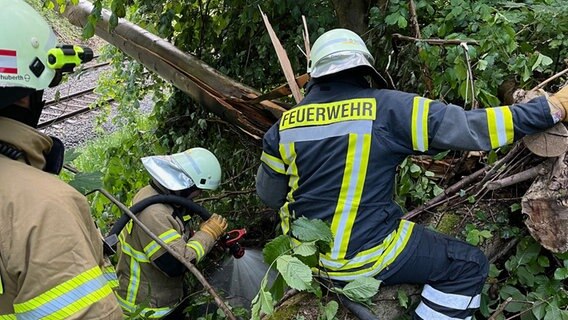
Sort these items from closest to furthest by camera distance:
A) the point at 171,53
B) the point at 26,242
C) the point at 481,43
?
the point at 26,242, the point at 481,43, the point at 171,53

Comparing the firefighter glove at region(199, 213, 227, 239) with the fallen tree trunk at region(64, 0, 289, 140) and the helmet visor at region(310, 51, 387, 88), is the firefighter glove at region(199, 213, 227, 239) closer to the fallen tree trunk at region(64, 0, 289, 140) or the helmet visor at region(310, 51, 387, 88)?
the fallen tree trunk at region(64, 0, 289, 140)

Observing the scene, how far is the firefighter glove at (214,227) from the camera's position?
133 inches

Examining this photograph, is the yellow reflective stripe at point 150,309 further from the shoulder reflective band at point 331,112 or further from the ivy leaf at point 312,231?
the shoulder reflective band at point 331,112

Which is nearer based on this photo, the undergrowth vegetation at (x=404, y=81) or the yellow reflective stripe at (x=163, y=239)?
the undergrowth vegetation at (x=404, y=81)

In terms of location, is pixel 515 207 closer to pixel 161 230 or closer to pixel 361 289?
pixel 361 289

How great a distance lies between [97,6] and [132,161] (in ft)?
7.14

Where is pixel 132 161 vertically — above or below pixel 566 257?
below

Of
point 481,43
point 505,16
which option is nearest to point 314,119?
point 481,43

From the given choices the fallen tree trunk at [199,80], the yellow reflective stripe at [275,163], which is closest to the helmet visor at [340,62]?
the yellow reflective stripe at [275,163]

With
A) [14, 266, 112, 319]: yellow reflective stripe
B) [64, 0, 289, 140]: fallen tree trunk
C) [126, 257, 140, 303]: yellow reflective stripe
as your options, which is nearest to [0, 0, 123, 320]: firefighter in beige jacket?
[14, 266, 112, 319]: yellow reflective stripe

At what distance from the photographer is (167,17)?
5.57m

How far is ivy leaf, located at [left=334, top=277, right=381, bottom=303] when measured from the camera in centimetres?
249

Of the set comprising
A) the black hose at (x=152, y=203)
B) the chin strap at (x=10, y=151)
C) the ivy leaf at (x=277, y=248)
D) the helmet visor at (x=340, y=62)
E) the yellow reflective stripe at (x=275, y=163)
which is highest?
the chin strap at (x=10, y=151)

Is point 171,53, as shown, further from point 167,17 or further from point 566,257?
point 566,257
